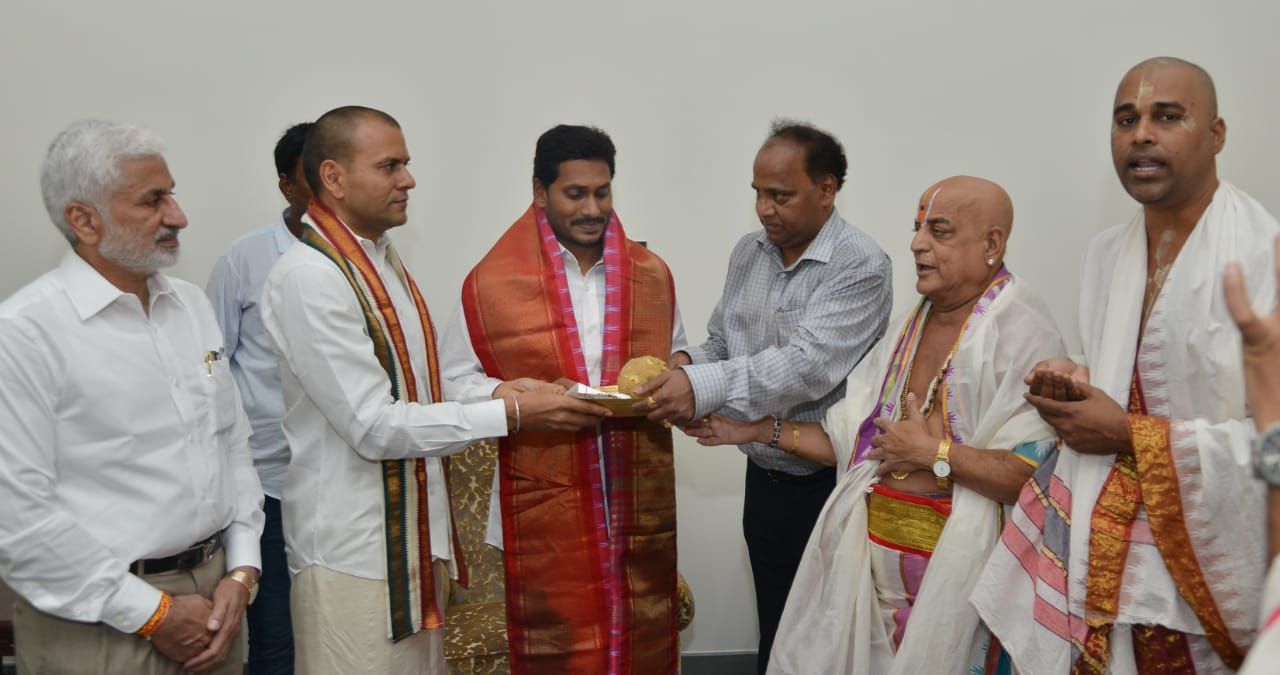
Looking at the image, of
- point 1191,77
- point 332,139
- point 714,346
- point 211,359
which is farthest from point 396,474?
point 1191,77

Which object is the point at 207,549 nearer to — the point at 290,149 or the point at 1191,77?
the point at 290,149

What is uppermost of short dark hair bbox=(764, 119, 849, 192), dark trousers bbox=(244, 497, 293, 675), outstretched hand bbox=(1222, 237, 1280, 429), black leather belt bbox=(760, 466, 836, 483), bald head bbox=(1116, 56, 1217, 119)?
bald head bbox=(1116, 56, 1217, 119)

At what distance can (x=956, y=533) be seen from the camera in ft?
8.15

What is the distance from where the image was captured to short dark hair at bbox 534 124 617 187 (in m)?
2.86

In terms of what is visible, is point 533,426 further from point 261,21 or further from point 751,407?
point 261,21

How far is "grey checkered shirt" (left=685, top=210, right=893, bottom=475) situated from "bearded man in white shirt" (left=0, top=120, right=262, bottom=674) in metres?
1.38

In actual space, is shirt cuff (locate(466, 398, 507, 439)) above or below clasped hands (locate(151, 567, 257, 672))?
above

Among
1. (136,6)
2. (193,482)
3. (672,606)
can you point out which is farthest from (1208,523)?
(136,6)

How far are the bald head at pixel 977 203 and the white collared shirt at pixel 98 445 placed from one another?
6.30 feet

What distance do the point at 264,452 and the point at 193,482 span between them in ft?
3.82

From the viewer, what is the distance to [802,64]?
163 inches

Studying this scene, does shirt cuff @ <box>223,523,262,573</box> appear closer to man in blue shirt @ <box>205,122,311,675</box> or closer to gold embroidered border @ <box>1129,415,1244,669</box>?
man in blue shirt @ <box>205,122,311,675</box>

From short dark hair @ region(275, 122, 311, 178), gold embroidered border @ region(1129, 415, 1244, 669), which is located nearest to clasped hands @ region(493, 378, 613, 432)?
gold embroidered border @ region(1129, 415, 1244, 669)

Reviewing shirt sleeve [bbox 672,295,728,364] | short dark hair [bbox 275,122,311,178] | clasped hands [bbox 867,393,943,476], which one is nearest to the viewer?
clasped hands [bbox 867,393,943,476]
